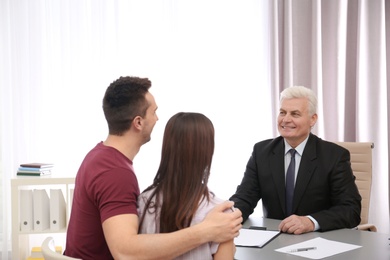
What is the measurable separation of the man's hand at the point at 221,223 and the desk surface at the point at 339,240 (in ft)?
1.21

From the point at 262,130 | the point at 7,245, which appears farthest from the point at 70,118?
the point at 262,130

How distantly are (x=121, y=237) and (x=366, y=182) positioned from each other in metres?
2.20

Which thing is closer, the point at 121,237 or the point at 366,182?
the point at 121,237

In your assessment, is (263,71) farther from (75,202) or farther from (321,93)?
(75,202)

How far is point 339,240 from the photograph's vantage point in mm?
2203

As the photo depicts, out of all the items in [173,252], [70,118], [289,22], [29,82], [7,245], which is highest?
[289,22]

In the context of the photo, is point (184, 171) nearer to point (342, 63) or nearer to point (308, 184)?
point (308, 184)

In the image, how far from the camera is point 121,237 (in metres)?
1.53

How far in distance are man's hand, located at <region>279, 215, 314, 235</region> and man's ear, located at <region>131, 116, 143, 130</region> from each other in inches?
35.9

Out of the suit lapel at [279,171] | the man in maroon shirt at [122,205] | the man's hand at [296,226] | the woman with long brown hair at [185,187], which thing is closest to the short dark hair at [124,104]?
the man in maroon shirt at [122,205]

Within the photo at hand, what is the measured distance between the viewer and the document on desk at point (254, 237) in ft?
6.95

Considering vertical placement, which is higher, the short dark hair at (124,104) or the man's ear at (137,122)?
the short dark hair at (124,104)

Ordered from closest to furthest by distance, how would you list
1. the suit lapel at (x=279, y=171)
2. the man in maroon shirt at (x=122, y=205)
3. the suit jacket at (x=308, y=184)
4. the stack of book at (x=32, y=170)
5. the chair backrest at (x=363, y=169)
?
the man in maroon shirt at (x=122, y=205) → the suit jacket at (x=308, y=184) → the suit lapel at (x=279, y=171) → the chair backrest at (x=363, y=169) → the stack of book at (x=32, y=170)

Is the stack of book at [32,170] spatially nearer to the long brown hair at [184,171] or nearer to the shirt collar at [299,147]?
the shirt collar at [299,147]
